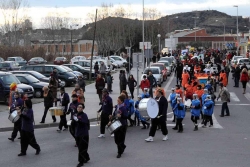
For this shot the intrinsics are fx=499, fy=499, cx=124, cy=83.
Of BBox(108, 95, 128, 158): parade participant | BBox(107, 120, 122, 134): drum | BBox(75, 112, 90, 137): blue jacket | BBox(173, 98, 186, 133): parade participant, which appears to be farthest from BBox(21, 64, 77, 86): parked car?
BBox(75, 112, 90, 137): blue jacket

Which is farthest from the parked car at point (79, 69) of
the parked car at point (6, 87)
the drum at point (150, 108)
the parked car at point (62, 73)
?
the drum at point (150, 108)

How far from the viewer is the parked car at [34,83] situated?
28.8 m

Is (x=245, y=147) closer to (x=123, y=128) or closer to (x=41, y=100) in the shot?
(x=123, y=128)

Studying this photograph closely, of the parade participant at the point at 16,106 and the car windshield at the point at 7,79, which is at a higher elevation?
the car windshield at the point at 7,79

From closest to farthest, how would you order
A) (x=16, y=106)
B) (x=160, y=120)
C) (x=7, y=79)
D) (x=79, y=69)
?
(x=160, y=120), (x=16, y=106), (x=7, y=79), (x=79, y=69)

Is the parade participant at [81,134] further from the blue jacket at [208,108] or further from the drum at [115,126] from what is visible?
the blue jacket at [208,108]

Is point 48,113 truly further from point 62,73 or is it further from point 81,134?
point 62,73

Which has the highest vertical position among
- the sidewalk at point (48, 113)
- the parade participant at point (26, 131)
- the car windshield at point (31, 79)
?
the car windshield at point (31, 79)

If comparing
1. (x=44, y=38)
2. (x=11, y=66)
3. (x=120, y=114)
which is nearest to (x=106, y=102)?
(x=120, y=114)

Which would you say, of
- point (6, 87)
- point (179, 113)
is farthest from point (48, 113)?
point (179, 113)

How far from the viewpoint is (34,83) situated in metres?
A: 29.0

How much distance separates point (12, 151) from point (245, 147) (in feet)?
22.3

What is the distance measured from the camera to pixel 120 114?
13750 mm

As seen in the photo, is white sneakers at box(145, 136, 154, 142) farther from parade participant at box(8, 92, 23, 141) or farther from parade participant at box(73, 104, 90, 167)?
parade participant at box(8, 92, 23, 141)
